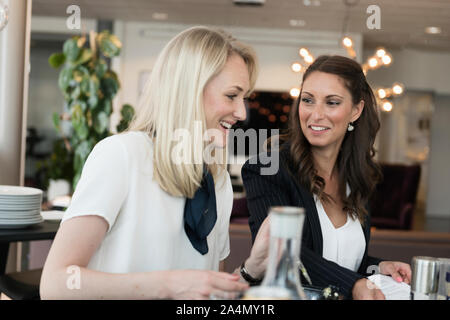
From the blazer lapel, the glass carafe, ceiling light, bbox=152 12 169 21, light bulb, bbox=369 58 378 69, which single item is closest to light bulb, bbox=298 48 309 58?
light bulb, bbox=369 58 378 69

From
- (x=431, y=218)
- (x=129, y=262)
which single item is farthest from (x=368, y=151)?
(x=431, y=218)

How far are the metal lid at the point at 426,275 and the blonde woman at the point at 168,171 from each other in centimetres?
32

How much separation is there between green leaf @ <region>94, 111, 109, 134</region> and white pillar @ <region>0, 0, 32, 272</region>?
1.06 meters

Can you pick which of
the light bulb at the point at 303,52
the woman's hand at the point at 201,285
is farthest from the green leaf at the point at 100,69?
the woman's hand at the point at 201,285

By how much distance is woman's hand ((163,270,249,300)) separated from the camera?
95 centimetres

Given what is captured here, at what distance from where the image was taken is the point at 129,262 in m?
1.25

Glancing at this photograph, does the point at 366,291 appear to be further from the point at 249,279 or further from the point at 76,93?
the point at 76,93

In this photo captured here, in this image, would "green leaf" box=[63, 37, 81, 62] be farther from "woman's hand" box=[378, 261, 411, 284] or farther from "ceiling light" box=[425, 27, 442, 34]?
"ceiling light" box=[425, 27, 442, 34]

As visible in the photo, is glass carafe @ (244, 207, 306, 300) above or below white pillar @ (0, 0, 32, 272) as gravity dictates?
below

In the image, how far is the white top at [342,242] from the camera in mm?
1857

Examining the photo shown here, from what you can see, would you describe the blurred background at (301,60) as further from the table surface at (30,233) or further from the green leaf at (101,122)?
the table surface at (30,233)

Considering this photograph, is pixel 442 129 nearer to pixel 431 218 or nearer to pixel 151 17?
pixel 431 218

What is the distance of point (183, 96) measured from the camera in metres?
1.24

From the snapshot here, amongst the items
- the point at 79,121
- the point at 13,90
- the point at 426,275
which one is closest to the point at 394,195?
the point at 79,121
